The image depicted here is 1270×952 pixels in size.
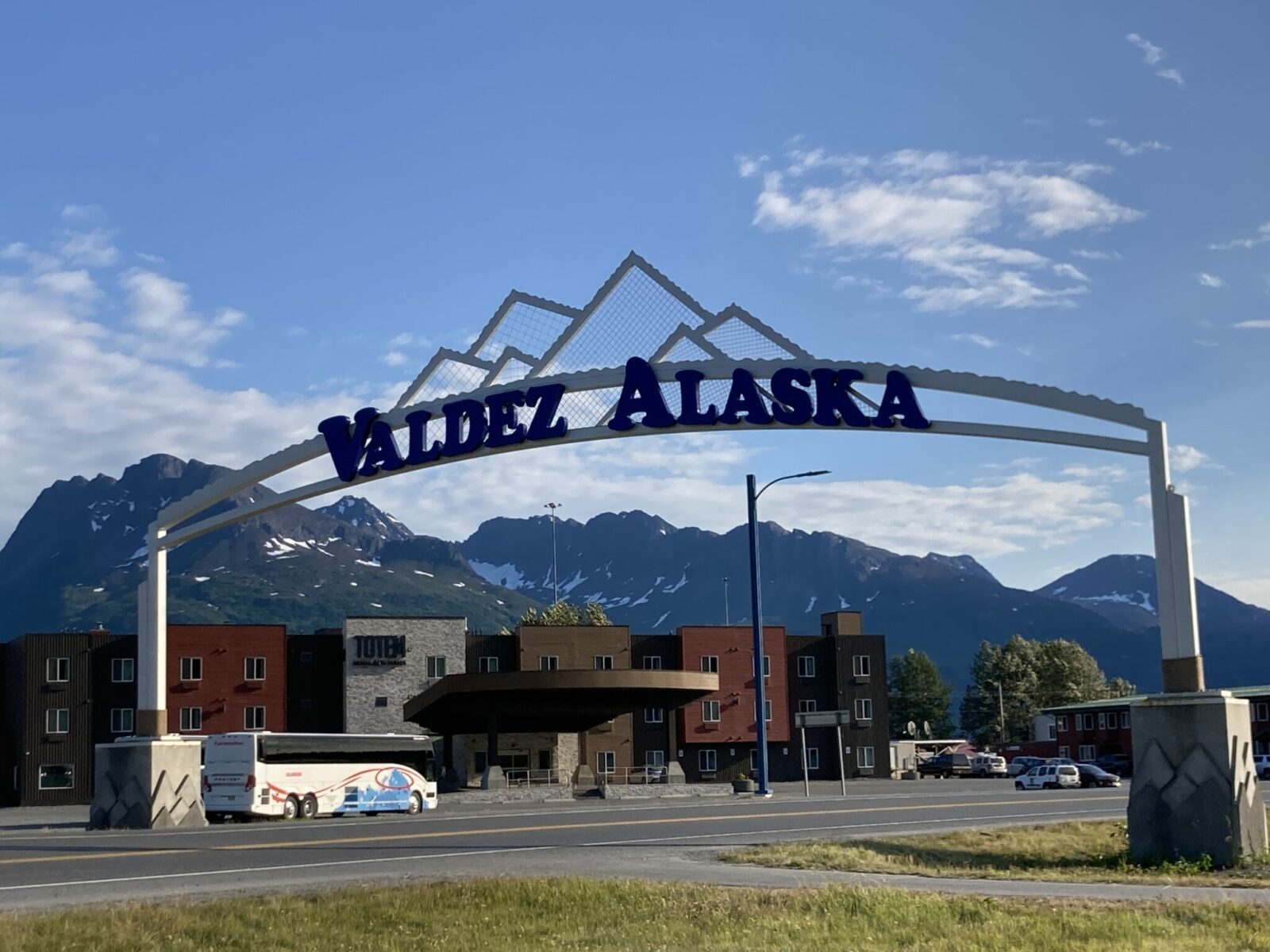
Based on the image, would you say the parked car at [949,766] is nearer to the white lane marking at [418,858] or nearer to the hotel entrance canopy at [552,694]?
the hotel entrance canopy at [552,694]

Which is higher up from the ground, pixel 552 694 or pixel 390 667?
pixel 390 667

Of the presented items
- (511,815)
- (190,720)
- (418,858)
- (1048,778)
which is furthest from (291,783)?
(190,720)

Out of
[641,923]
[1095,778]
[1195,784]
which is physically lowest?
[1095,778]

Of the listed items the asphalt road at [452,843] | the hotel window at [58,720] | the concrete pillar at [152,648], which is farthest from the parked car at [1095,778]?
the hotel window at [58,720]

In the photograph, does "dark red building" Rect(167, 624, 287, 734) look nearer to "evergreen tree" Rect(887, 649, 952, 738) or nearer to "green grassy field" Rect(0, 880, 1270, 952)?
"green grassy field" Rect(0, 880, 1270, 952)

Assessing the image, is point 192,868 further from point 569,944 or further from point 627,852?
point 569,944

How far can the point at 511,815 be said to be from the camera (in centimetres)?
3931

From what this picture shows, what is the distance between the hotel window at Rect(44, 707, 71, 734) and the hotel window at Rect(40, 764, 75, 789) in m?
1.78

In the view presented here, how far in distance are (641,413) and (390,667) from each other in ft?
177

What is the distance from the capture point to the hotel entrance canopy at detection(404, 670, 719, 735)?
60906 mm

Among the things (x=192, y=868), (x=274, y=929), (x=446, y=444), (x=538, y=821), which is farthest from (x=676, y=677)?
(x=274, y=929)

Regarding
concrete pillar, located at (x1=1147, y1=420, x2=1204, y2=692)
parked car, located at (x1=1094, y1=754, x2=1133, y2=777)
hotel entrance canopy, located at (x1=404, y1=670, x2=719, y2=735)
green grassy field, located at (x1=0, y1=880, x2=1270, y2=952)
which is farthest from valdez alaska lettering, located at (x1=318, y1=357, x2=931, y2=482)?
parked car, located at (x1=1094, y1=754, x2=1133, y2=777)

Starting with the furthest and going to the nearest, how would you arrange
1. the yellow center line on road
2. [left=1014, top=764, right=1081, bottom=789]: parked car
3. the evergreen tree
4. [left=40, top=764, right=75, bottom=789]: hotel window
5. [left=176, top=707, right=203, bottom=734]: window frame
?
the evergreen tree < [left=176, top=707, right=203, bottom=734]: window frame < [left=40, top=764, right=75, bottom=789]: hotel window < [left=1014, top=764, right=1081, bottom=789]: parked car < the yellow center line on road

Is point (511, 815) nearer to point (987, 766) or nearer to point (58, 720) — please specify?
point (58, 720)
